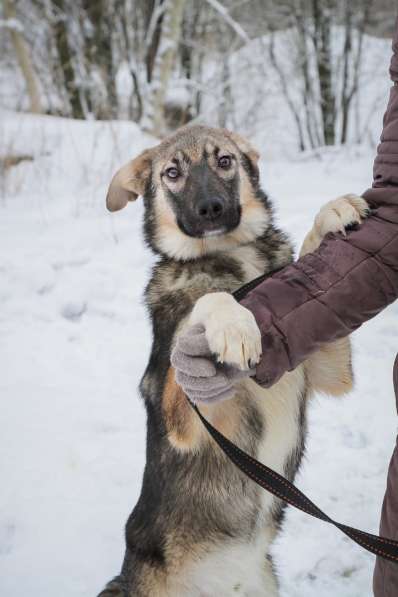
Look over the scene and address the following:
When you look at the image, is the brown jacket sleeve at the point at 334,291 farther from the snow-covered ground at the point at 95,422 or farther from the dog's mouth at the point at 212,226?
the snow-covered ground at the point at 95,422

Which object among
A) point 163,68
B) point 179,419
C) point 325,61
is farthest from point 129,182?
point 325,61

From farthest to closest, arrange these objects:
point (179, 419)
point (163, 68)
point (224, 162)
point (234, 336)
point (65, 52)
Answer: point (65, 52)
point (163, 68)
point (224, 162)
point (179, 419)
point (234, 336)

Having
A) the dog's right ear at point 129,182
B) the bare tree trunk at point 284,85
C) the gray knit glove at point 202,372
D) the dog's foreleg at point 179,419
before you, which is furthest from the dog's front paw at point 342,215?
the bare tree trunk at point 284,85

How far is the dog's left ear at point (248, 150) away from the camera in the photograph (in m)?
2.56

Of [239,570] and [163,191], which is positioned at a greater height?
[163,191]

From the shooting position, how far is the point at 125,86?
14320 mm

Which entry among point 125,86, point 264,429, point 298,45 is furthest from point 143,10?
point 264,429

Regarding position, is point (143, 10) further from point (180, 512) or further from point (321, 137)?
point (180, 512)

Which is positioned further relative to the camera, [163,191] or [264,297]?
[163,191]

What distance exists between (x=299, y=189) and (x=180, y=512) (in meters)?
5.02

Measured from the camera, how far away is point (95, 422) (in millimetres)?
3225

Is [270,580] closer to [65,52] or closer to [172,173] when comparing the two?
[172,173]

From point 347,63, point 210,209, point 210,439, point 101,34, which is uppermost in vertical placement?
point 101,34

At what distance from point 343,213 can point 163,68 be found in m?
9.96
